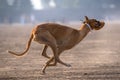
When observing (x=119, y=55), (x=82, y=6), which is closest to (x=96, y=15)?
(x=82, y=6)

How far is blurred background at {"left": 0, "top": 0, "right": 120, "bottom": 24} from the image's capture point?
126m

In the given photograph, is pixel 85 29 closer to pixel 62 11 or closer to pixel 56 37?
pixel 56 37

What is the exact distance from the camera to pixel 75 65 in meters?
18.4

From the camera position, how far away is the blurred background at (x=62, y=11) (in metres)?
126

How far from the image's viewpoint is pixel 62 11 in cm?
13938

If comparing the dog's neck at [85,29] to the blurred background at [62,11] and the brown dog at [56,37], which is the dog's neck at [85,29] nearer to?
the brown dog at [56,37]

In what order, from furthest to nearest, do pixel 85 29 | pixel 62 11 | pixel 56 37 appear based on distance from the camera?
pixel 62 11
pixel 85 29
pixel 56 37

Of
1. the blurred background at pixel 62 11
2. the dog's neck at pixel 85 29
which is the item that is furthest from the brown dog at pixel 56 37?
the blurred background at pixel 62 11

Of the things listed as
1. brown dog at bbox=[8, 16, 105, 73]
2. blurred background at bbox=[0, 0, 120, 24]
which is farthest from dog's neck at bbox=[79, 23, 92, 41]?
blurred background at bbox=[0, 0, 120, 24]

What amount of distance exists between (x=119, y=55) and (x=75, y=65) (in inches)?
161

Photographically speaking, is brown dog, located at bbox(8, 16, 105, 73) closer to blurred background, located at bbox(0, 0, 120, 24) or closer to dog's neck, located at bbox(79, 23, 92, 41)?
dog's neck, located at bbox(79, 23, 92, 41)

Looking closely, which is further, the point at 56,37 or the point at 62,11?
the point at 62,11

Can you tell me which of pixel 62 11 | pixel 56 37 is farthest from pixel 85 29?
pixel 62 11

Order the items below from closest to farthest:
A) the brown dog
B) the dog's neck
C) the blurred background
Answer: the brown dog → the dog's neck → the blurred background
